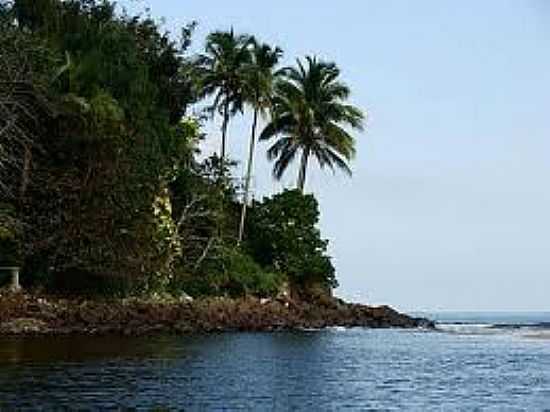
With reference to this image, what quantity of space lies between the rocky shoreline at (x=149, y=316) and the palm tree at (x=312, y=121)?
12.2 meters

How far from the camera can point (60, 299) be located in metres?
54.1

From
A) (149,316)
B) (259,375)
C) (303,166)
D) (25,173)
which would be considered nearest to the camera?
(259,375)

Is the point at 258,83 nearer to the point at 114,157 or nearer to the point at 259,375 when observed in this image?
the point at 114,157

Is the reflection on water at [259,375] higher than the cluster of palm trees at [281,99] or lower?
lower

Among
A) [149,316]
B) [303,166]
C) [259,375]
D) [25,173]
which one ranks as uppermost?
[303,166]

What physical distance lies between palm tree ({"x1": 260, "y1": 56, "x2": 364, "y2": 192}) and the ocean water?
2725cm

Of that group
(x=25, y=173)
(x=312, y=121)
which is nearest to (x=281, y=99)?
(x=312, y=121)

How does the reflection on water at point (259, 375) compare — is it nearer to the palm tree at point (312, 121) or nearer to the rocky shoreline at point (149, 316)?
the rocky shoreline at point (149, 316)

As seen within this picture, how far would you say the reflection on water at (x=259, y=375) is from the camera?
86.7ft

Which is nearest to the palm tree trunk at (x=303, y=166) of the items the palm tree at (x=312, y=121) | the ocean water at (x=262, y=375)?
the palm tree at (x=312, y=121)

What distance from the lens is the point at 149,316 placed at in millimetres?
55250

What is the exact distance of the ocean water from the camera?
1035 inches

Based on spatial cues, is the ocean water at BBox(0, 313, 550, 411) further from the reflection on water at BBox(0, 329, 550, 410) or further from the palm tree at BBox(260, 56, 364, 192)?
the palm tree at BBox(260, 56, 364, 192)

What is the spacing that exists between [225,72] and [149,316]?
2222 cm
